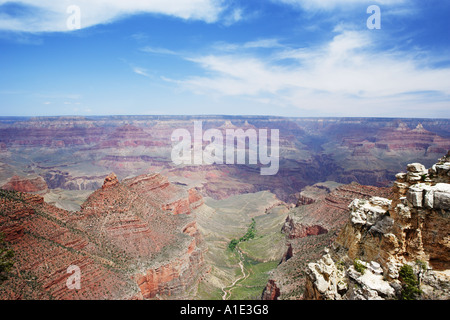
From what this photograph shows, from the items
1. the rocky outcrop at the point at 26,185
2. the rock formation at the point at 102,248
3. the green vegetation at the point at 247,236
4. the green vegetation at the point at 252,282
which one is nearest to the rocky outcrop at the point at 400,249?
the rock formation at the point at 102,248

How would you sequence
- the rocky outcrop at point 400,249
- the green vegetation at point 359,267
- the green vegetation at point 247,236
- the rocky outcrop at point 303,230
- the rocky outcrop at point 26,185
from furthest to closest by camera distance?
the rocky outcrop at point 26,185 < the green vegetation at point 247,236 < the rocky outcrop at point 303,230 < the green vegetation at point 359,267 < the rocky outcrop at point 400,249

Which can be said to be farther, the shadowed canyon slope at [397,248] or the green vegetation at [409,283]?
the shadowed canyon slope at [397,248]

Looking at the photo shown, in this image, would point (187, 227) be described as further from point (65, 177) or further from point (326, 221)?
point (65, 177)

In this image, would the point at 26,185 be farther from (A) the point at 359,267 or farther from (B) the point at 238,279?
(A) the point at 359,267

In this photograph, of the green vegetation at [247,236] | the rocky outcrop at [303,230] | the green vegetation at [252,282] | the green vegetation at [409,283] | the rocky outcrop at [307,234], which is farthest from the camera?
the green vegetation at [247,236]

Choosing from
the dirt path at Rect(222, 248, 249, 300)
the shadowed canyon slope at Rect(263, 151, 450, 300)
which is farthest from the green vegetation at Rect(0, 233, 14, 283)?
the dirt path at Rect(222, 248, 249, 300)

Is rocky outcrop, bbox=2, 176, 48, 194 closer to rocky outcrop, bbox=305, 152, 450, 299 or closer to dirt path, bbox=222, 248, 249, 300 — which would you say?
dirt path, bbox=222, 248, 249, 300

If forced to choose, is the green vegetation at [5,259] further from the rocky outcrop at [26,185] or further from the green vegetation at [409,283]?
the rocky outcrop at [26,185]
